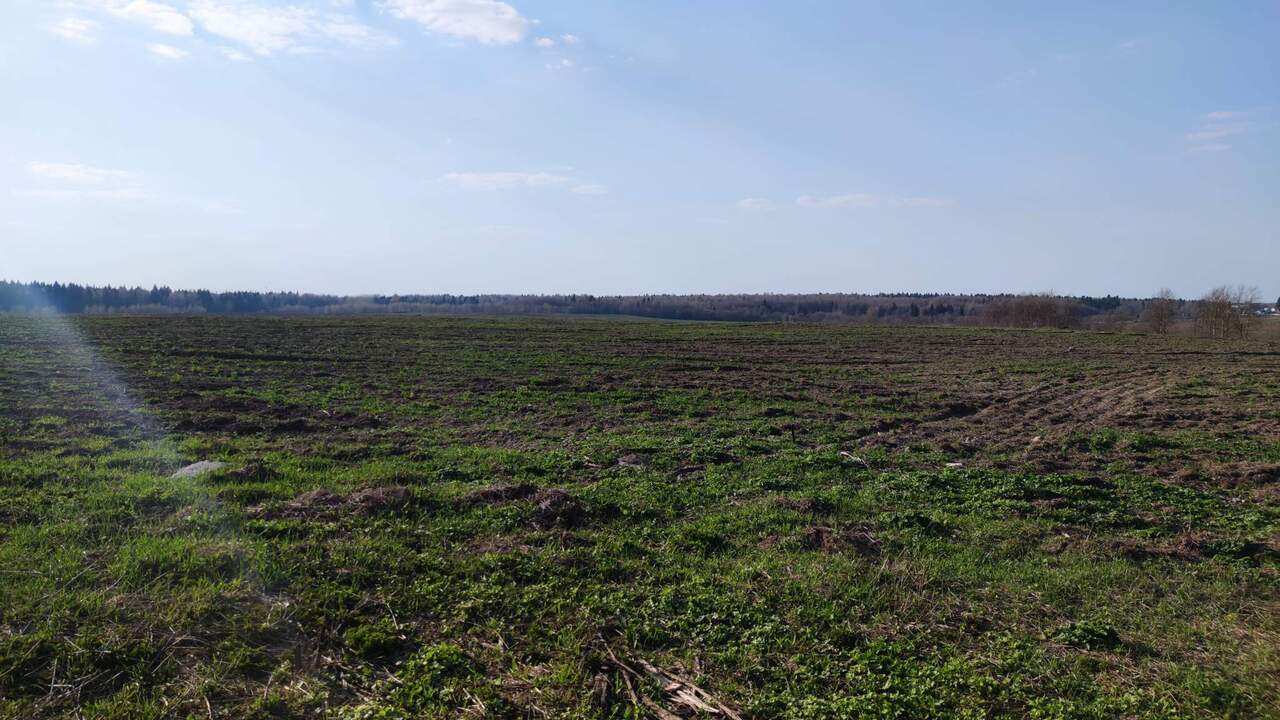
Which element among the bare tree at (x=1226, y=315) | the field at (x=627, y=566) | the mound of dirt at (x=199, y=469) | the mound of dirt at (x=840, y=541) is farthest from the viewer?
the bare tree at (x=1226, y=315)

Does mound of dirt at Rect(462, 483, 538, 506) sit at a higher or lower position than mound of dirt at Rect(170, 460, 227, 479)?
lower

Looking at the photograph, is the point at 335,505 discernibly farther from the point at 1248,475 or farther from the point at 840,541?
the point at 1248,475

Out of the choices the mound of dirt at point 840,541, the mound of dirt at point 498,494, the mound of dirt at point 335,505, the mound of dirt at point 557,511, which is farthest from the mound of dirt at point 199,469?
the mound of dirt at point 840,541

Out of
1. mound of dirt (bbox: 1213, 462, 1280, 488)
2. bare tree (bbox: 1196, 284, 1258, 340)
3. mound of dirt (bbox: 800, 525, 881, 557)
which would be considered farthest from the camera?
bare tree (bbox: 1196, 284, 1258, 340)

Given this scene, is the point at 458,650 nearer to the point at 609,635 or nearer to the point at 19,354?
the point at 609,635

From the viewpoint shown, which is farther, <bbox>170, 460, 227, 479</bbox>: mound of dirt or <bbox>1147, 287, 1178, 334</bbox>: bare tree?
<bbox>1147, 287, 1178, 334</bbox>: bare tree

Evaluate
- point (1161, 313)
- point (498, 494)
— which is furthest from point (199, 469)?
point (1161, 313)

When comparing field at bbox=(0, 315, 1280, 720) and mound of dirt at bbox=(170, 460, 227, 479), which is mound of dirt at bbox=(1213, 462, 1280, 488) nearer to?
field at bbox=(0, 315, 1280, 720)

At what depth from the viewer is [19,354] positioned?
86.0 feet

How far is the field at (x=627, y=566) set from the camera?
15.7 ft

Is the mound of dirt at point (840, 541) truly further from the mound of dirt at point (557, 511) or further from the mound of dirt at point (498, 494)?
the mound of dirt at point (498, 494)

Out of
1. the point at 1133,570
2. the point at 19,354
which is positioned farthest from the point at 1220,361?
the point at 19,354

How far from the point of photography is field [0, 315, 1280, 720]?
4.79m

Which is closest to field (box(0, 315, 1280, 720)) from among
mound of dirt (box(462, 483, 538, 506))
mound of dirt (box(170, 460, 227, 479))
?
mound of dirt (box(462, 483, 538, 506))
